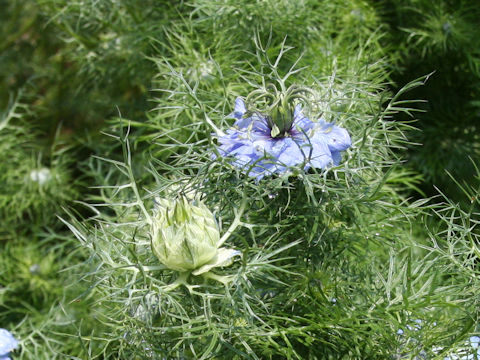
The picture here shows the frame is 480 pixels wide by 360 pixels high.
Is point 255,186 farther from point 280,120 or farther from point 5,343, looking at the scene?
point 5,343

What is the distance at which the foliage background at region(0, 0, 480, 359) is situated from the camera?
0.72m

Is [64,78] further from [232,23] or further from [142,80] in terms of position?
[232,23]

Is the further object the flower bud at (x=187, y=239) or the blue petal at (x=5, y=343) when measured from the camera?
the blue petal at (x=5, y=343)

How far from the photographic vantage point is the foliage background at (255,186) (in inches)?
28.4

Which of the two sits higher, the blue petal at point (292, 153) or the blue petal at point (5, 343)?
the blue petal at point (292, 153)

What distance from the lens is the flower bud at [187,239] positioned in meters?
0.66

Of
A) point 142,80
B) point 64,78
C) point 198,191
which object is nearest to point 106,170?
point 142,80

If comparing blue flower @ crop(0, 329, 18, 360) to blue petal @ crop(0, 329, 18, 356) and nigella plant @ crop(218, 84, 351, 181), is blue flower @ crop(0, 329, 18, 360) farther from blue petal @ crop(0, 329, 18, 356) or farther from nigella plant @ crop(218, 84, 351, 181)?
nigella plant @ crop(218, 84, 351, 181)

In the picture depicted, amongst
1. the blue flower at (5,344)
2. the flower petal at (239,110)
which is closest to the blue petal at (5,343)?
the blue flower at (5,344)

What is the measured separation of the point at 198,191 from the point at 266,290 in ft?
0.46

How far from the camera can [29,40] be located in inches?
74.9

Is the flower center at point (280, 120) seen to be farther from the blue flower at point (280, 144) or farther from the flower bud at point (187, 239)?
the flower bud at point (187, 239)

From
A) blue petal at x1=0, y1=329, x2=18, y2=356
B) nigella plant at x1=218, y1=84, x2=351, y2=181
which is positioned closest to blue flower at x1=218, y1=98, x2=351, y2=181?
nigella plant at x1=218, y1=84, x2=351, y2=181

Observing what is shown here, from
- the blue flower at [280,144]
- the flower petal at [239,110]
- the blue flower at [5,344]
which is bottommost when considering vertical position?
the blue flower at [5,344]
